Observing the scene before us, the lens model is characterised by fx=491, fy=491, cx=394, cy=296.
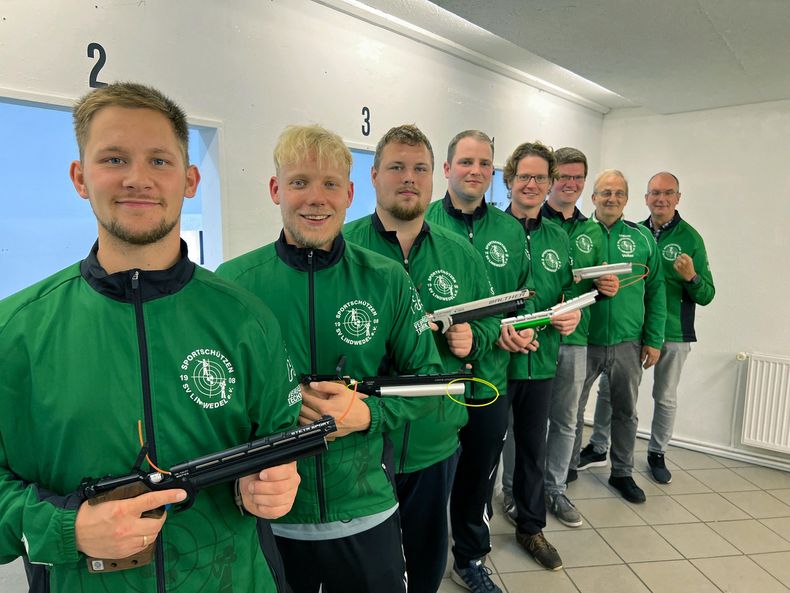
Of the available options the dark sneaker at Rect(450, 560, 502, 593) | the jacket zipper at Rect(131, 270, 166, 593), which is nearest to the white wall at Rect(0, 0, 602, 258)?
the jacket zipper at Rect(131, 270, 166, 593)

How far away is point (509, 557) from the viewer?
7.99 feet

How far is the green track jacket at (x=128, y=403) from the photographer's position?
30.8 inches

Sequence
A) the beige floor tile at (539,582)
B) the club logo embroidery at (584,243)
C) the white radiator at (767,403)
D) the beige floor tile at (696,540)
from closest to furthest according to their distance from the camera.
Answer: the beige floor tile at (539,582) → the beige floor tile at (696,540) → the club logo embroidery at (584,243) → the white radiator at (767,403)

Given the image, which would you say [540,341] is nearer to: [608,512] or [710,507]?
[608,512]

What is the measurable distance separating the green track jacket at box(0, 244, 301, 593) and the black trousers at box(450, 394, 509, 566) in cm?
121

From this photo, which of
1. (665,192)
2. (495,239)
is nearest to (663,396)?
(665,192)

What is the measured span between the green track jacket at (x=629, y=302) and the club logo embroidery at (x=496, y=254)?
106 centimetres

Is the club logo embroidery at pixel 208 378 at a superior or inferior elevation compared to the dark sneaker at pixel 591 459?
superior

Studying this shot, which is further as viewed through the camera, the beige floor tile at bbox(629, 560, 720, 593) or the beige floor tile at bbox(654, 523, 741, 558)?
the beige floor tile at bbox(654, 523, 741, 558)

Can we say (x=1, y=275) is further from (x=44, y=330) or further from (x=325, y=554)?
(x=325, y=554)

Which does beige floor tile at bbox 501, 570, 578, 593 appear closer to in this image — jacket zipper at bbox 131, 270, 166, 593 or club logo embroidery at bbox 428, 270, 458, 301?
club logo embroidery at bbox 428, 270, 458, 301

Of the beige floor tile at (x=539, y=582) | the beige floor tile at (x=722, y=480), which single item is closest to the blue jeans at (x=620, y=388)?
the beige floor tile at (x=722, y=480)

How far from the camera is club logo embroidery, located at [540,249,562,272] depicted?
2.30m

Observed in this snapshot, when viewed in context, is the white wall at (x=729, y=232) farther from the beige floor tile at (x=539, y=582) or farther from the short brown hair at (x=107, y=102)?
the short brown hair at (x=107, y=102)
